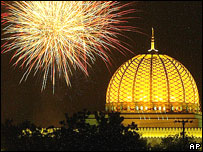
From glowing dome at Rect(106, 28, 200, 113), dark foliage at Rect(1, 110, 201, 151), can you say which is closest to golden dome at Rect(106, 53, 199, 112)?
glowing dome at Rect(106, 28, 200, 113)

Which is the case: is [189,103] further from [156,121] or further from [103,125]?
[103,125]

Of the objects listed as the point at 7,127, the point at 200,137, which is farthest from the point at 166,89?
the point at 7,127

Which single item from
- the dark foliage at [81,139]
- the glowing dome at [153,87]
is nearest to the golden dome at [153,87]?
the glowing dome at [153,87]

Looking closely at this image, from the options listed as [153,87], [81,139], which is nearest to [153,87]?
[153,87]

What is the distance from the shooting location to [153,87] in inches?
3260

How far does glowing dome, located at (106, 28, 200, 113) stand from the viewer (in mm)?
82188

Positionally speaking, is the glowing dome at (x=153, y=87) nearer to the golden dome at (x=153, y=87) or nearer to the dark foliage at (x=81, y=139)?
the golden dome at (x=153, y=87)

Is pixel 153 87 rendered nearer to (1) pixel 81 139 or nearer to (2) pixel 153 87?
(2) pixel 153 87

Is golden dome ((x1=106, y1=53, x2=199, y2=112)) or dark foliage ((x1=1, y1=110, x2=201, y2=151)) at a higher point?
golden dome ((x1=106, y1=53, x2=199, y2=112))

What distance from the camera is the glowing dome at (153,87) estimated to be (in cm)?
8219

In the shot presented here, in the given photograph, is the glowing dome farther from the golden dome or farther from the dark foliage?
the dark foliage

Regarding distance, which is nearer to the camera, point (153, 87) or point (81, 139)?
point (81, 139)

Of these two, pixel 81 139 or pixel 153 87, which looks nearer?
pixel 81 139

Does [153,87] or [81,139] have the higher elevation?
[153,87]
